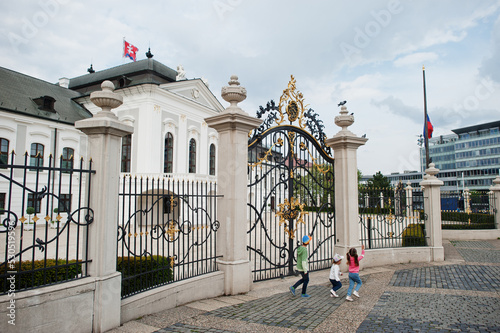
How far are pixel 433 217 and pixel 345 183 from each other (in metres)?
3.62

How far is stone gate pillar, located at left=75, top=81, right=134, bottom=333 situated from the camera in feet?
14.2

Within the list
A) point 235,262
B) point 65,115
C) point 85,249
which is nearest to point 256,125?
point 235,262

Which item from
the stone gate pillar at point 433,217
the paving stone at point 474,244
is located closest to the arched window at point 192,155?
the paving stone at point 474,244

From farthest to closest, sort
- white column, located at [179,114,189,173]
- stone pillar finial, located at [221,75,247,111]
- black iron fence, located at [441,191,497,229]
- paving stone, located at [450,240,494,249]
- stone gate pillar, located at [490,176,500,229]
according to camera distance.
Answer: white column, located at [179,114,189,173] < black iron fence, located at [441,191,497,229] < stone gate pillar, located at [490,176,500,229] < paving stone, located at [450,240,494,249] < stone pillar finial, located at [221,75,247,111]

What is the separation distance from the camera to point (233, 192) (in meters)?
6.55

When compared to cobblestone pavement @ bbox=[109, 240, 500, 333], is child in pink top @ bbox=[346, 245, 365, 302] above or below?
above

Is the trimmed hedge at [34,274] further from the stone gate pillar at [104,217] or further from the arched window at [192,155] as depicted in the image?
the arched window at [192,155]

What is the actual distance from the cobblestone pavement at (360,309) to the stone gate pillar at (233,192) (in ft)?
1.52

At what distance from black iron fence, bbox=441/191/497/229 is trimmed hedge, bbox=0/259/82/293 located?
15.8 meters

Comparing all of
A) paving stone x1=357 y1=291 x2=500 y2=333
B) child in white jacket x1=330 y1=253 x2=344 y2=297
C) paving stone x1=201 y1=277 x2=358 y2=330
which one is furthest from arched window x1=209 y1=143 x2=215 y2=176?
paving stone x1=357 y1=291 x2=500 y2=333

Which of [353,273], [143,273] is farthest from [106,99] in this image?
[353,273]

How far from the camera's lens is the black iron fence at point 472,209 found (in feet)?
51.1

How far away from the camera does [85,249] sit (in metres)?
4.42

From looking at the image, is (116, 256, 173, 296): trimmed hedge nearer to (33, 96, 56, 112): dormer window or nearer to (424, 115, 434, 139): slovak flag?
(424, 115, 434, 139): slovak flag
